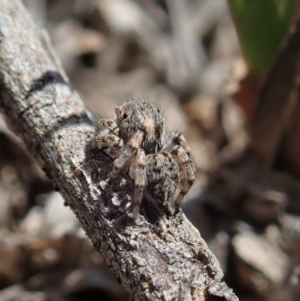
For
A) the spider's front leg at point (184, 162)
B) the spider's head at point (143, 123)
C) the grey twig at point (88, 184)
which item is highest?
the spider's head at point (143, 123)

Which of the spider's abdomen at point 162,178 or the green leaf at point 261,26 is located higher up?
the green leaf at point 261,26

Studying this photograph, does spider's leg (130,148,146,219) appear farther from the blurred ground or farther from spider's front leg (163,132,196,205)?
the blurred ground

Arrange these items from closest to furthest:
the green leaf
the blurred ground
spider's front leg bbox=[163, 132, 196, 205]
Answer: spider's front leg bbox=[163, 132, 196, 205] → the green leaf → the blurred ground

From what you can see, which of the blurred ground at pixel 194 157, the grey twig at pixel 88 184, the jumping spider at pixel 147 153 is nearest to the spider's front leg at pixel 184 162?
the jumping spider at pixel 147 153

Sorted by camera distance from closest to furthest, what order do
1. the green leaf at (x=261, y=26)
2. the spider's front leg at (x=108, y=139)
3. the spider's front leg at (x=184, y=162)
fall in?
1. the spider's front leg at (x=108, y=139)
2. the spider's front leg at (x=184, y=162)
3. the green leaf at (x=261, y=26)

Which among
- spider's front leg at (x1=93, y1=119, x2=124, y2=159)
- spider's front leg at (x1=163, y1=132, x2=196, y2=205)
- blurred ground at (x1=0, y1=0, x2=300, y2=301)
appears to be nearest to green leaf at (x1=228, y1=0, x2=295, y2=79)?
blurred ground at (x1=0, y1=0, x2=300, y2=301)

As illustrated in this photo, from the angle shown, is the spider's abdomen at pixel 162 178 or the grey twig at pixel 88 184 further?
the spider's abdomen at pixel 162 178

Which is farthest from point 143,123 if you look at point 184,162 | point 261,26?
point 261,26

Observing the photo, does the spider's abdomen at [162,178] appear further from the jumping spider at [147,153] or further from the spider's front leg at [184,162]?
the spider's front leg at [184,162]

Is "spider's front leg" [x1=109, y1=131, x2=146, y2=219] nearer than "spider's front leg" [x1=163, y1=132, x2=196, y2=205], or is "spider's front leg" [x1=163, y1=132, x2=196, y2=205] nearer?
"spider's front leg" [x1=109, y1=131, x2=146, y2=219]

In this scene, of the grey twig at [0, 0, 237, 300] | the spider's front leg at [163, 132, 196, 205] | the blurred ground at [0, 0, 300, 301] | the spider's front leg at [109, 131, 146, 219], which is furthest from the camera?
the blurred ground at [0, 0, 300, 301]
